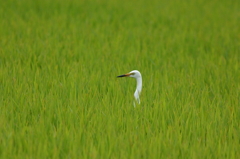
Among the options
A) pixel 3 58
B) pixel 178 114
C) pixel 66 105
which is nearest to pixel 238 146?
pixel 178 114

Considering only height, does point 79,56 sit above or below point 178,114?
above

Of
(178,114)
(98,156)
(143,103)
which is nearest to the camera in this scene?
(98,156)

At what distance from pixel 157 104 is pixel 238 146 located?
39.0 inches

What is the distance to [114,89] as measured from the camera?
4.20m

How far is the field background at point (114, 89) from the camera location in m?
2.85

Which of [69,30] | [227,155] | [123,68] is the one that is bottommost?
[227,155]

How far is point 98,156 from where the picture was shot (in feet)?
8.75

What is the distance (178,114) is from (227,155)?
2.83 ft

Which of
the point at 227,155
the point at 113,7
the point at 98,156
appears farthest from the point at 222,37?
the point at 98,156

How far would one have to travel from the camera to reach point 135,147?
2.77m

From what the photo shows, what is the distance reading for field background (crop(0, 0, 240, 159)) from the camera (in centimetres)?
285

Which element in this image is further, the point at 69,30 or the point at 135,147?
the point at 69,30

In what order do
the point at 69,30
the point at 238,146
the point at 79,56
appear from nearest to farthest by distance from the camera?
the point at 238,146
the point at 79,56
the point at 69,30

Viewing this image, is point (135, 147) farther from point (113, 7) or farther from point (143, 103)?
point (113, 7)
